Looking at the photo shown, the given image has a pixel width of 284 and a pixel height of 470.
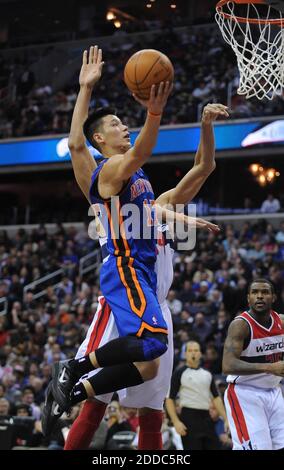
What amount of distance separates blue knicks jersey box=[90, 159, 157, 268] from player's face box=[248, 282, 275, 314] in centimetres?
176

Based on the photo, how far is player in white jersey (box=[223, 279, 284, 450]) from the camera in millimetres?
7348

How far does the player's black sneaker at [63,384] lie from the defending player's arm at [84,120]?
1283mm

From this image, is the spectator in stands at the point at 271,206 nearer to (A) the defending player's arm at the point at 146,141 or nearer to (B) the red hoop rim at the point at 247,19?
(B) the red hoop rim at the point at 247,19

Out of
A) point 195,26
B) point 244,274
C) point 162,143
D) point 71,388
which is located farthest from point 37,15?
point 71,388

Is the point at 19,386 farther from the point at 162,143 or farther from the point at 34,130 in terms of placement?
Result: the point at 34,130

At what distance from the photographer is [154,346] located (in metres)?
5.72

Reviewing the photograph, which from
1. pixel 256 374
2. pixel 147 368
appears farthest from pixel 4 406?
pixel 147 368

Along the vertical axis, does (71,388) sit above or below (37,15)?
below

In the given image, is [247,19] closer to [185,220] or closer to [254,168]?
[185,220]

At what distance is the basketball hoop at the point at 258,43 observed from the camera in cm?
874

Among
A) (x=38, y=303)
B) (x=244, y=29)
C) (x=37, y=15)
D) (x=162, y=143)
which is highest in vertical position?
(x=37, y=15)

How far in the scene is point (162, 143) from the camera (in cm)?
2325
